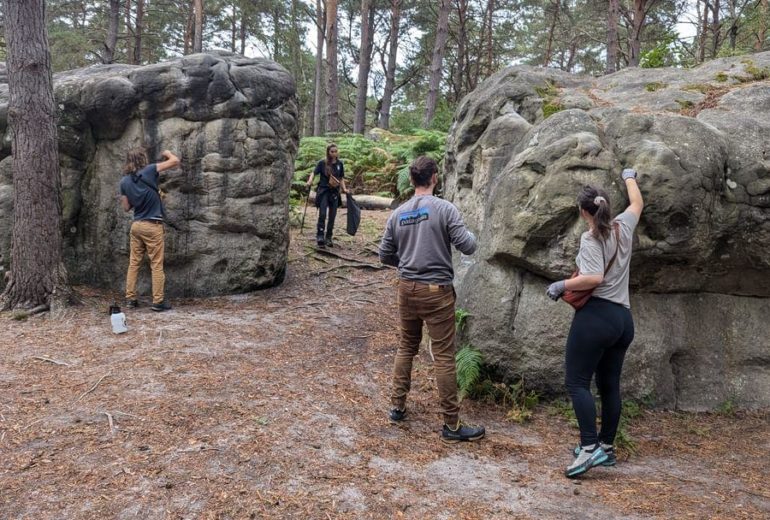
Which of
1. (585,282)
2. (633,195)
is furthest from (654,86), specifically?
(585,282)

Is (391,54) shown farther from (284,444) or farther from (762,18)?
(284,444)

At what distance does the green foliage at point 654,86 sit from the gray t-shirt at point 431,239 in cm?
404

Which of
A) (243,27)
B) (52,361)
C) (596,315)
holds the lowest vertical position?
(52,361)

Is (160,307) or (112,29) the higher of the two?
(112,29)

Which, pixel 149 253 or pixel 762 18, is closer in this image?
pixel 149 253

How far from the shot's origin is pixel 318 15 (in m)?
26.1

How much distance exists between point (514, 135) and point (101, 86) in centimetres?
612

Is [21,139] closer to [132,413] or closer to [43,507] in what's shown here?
[132,413]

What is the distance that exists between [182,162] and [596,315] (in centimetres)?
669

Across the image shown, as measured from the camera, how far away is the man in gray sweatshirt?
4.29m

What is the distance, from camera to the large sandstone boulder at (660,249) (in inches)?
198

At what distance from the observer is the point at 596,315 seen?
3.84 meters

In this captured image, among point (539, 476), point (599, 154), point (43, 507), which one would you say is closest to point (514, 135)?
point (599, 154)

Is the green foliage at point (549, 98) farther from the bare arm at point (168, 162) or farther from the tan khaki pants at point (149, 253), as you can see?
the tan khaki pants at point (149, 253)
